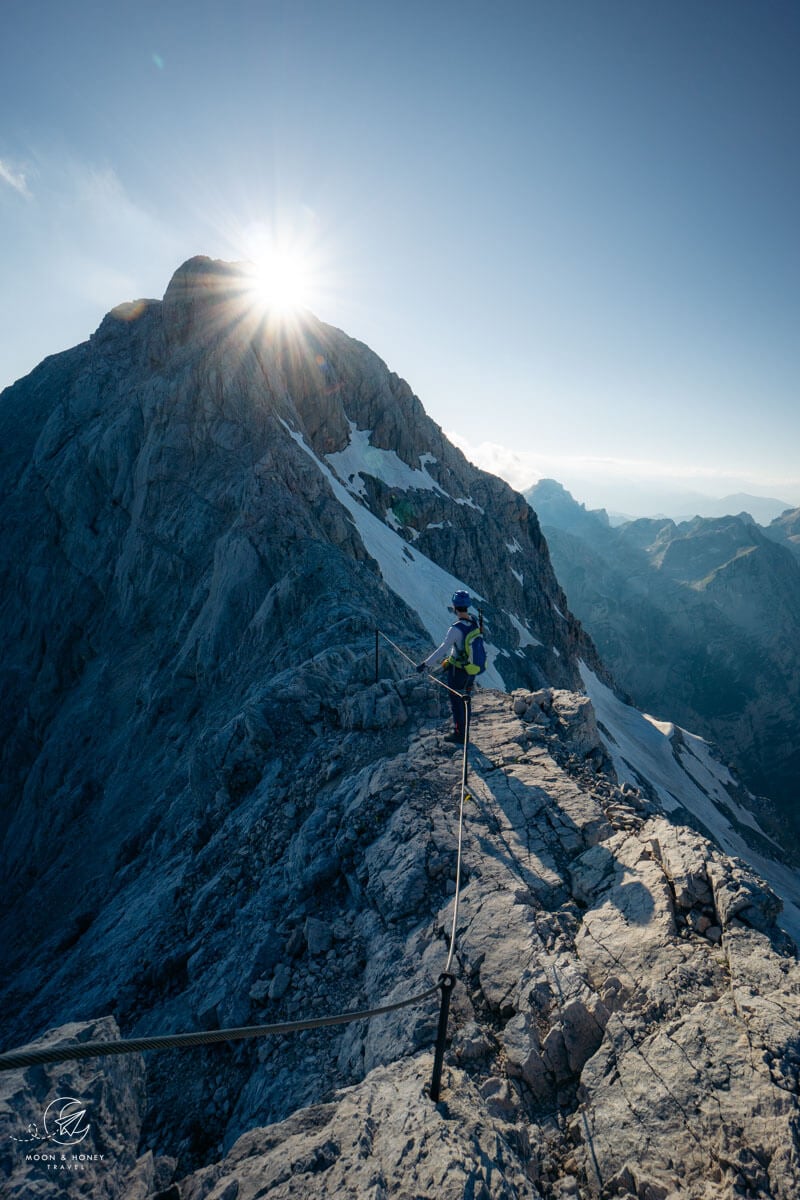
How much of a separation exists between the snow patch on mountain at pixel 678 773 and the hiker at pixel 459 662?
132 feet

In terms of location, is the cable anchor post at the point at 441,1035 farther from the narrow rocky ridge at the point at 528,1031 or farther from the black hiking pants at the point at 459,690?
the black hiking pants at the point at 459,690

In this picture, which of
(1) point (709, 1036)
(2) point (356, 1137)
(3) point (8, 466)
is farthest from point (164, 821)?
A: (3) point (8, 466)

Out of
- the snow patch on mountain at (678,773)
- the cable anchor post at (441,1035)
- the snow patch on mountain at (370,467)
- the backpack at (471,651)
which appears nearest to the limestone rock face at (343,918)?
the cable anchor post at (441,1035)

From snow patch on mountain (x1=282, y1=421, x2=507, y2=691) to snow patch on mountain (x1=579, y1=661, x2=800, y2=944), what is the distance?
69.6ft

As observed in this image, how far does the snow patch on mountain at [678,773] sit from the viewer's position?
55750mm

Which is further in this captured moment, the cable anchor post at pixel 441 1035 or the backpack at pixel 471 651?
the backpack at pixel 471 651

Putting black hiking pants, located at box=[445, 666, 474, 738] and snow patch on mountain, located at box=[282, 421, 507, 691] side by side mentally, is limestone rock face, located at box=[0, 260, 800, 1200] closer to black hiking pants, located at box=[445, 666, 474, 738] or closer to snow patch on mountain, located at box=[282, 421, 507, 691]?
black hiking pants, located at box=[445, 666, 474, 738]

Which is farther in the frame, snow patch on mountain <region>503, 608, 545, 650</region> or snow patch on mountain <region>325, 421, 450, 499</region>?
snow patch on mountain <region>503, 608, 545, 650</region>

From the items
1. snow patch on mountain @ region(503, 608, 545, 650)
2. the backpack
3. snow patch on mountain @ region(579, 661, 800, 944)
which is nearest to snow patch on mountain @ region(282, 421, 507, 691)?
snow patch on mountain @ region(503, 608, 545, 650)

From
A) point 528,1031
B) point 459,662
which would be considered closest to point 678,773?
point 459,662

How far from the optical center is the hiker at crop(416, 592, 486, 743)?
11.7 metres

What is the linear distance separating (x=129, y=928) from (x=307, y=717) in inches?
255

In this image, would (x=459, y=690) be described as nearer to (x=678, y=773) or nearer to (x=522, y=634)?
(x=522, y=634)

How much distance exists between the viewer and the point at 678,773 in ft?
224
